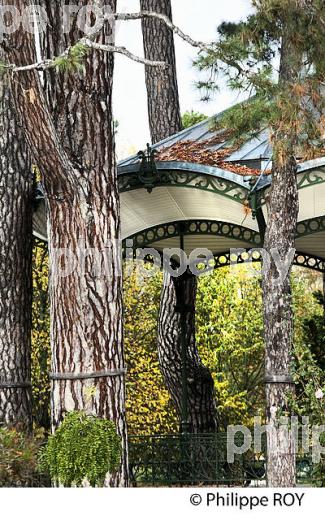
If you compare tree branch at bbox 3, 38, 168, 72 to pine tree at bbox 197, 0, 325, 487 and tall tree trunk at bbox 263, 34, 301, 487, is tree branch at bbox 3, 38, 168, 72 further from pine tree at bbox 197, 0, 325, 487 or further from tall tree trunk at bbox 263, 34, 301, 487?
tall tree trunk at bbox 263, 34, 301, 487

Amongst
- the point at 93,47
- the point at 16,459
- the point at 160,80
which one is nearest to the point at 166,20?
the point at 93,47

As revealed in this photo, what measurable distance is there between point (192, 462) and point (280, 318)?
115 inches

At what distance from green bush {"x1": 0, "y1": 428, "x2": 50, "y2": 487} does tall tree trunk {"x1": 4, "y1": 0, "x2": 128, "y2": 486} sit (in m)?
0.43

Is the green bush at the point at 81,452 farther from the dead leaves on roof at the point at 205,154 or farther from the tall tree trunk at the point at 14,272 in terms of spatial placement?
the dead leaves on roof at the point at 205,154

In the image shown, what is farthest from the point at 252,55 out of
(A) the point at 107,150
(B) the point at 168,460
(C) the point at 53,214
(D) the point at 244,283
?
(D) the point at 244,283

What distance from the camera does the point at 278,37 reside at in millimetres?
9133

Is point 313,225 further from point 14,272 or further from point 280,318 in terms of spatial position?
point 14,272

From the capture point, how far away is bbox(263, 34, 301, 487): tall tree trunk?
9.17 metres

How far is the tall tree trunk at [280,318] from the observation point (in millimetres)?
9172

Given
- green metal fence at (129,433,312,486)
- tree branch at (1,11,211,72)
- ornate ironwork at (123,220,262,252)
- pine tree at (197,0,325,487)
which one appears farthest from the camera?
ornate ironwork at (123,220,262,252)

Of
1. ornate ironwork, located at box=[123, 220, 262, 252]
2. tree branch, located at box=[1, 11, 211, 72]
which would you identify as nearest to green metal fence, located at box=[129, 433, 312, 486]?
ornate ironwork, located at box=[123, 220, 262, 252]

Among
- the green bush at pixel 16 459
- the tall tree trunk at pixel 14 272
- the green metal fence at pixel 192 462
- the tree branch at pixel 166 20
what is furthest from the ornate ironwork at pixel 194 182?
the green bush at pixel 16 459

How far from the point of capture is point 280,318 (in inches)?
364

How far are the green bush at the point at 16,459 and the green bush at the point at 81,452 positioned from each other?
45cm
